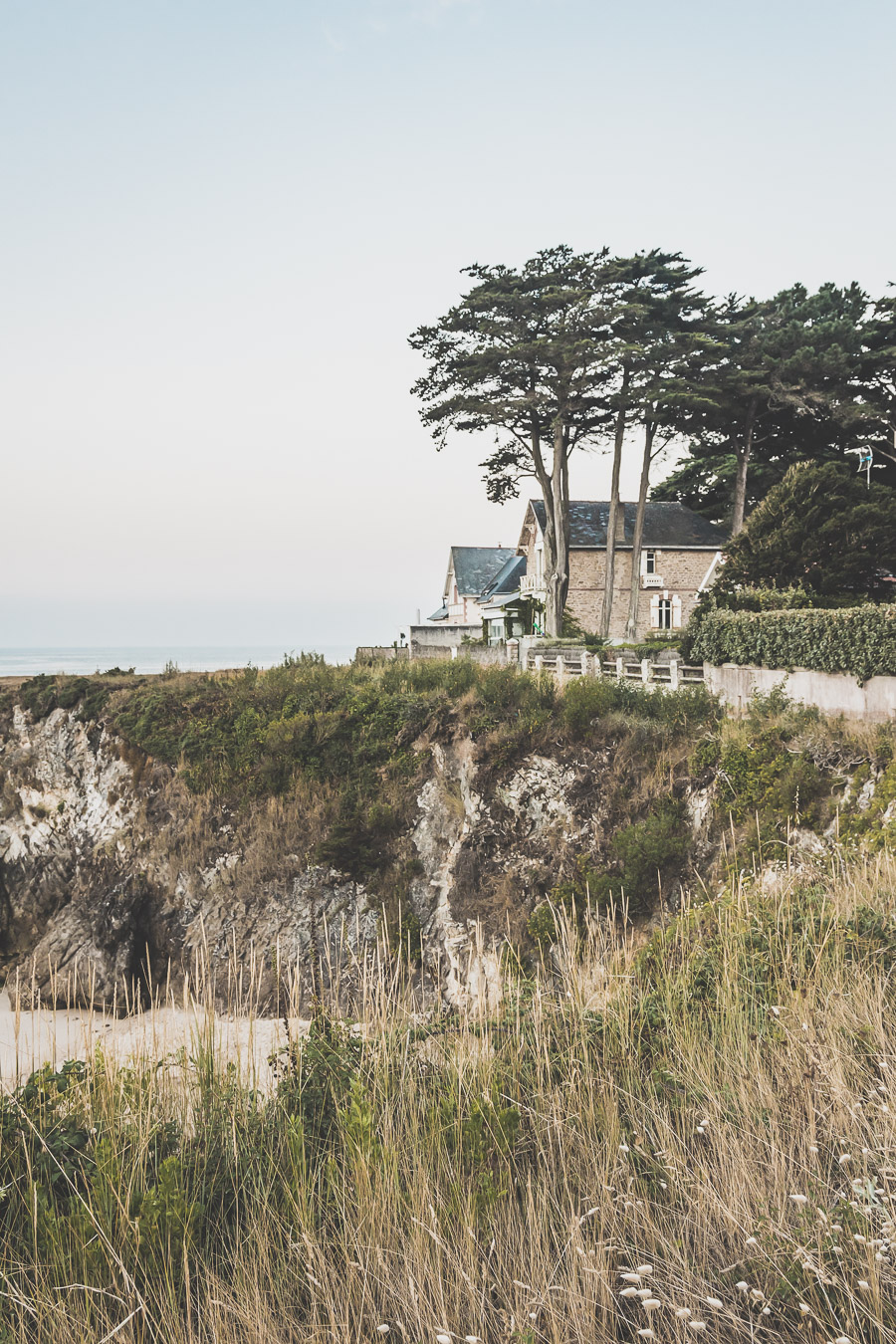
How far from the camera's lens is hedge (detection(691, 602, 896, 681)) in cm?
1258

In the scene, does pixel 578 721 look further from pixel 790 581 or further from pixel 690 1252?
pixel 690 1252

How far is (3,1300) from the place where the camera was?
2.53 meters

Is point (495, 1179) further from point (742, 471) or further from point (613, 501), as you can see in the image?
point (742, 471)

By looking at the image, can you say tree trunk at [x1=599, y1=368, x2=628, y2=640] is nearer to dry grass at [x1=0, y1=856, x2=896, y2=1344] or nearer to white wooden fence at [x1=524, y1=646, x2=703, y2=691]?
white wooden fence at [x1=524, y1=646, x2=703, y2=691]

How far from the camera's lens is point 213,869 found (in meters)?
17.0

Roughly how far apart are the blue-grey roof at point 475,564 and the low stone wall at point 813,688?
31.0m

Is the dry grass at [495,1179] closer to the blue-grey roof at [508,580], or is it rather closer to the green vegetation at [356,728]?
the green vegetation at [356,728]

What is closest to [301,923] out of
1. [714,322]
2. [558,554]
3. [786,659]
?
[786,659]

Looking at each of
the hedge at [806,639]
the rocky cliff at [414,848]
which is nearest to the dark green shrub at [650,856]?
the rocky cliff at [414,848]

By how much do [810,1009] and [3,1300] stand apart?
3378mm

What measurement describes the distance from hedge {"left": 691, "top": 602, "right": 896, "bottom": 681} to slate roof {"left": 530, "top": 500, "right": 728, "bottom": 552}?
67.7 ft

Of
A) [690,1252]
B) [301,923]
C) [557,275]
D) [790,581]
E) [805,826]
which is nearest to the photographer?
[690,1252]

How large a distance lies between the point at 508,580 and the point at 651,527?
9396 mm

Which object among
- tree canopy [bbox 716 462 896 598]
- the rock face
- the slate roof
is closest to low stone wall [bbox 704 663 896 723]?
the rock face
